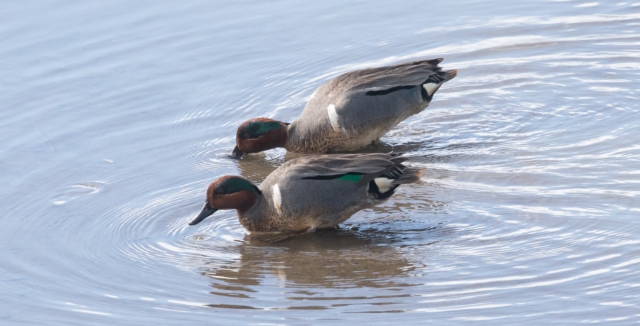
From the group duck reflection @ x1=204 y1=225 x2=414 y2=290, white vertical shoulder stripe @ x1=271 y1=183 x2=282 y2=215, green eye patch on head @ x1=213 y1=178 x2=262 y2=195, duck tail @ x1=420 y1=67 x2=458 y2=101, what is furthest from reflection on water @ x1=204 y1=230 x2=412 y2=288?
duck tail @ x1=420 y1=67 x2=458 y2=101

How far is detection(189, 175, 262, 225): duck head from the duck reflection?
0.89ft

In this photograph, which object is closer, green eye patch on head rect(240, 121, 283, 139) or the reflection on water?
the reflection on water

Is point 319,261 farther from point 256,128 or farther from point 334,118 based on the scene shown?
point 256,128

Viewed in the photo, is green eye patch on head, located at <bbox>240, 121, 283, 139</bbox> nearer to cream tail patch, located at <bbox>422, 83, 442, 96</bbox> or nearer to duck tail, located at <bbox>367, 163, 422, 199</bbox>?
cream tail patch, located at <bbox>422, 83, 442, 96</bbox>

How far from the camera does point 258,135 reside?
8.86 metres

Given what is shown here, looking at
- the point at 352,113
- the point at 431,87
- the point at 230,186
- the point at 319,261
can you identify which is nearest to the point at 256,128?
the point at 352,113

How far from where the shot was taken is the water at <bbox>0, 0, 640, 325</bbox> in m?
5.98

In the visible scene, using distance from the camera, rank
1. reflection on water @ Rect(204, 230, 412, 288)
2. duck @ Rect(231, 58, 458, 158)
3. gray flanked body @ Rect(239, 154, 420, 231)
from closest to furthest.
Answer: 1. reflection on water @ Rect(204, 230, 412, 288)
2. gray flanked body @ Rect(239, 154, 420, 231)
3. duck @ Rect(231, 58, 458, 158)

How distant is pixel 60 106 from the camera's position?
9500 millimetres

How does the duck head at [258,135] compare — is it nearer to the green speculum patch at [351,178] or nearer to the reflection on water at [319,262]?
the reflection on water at [319,262]

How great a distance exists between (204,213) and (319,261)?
1035 millimetres

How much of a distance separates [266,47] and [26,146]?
10.2ft

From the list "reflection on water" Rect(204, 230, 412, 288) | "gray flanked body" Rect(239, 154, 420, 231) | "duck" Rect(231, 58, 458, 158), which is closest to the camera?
"reflection on water" Rect(204, 230, 412, 288)

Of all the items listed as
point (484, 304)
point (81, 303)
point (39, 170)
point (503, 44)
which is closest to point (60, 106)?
point (39, 170)
